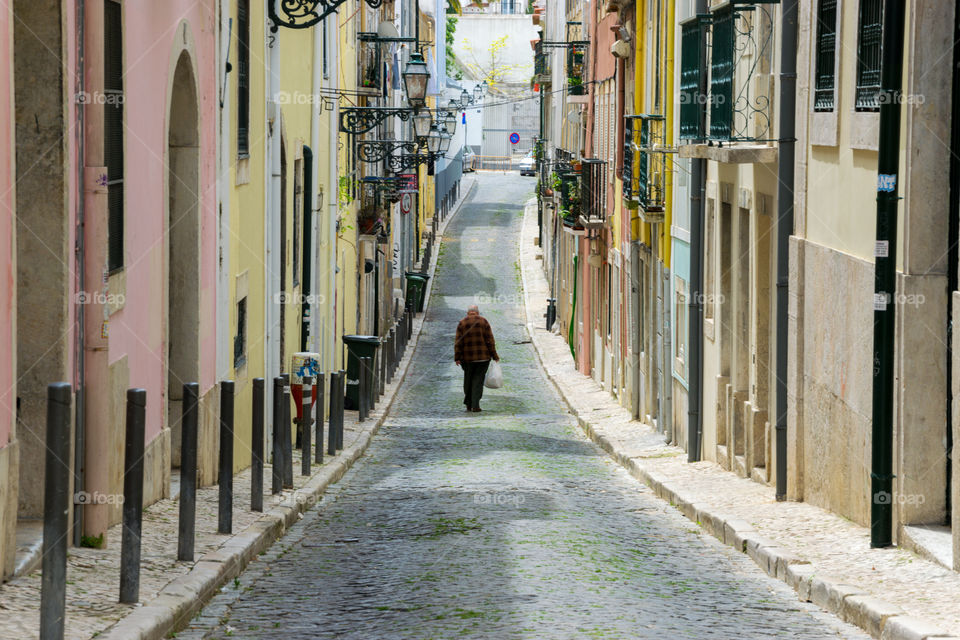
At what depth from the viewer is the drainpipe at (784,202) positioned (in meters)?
11.1

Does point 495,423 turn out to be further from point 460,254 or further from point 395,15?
point 460,254

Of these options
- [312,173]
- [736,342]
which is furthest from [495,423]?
[736,342]

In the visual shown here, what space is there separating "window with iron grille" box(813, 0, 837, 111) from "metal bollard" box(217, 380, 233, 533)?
476 cm

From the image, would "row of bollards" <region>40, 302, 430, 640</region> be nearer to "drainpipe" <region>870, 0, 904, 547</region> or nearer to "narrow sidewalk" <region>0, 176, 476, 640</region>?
"narrow sidewalk" <region>0, 176, 476, 640</region>

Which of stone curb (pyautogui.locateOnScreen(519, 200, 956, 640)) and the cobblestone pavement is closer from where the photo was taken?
stone curb (pyautogui.locateOnScreen(519, 200, 956, 640))

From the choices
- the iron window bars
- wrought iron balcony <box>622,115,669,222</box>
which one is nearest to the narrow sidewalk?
wrought iron balcony <box>622,115,669,222</box>

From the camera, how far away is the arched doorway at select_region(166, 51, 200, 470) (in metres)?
11.0

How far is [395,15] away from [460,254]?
20281 millimetres

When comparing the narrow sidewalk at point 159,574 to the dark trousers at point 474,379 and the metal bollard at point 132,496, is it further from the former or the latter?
the dark trousers at point 474,379

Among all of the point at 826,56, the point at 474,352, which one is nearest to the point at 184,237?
the point at 826,56

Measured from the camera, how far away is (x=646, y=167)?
20.0 metres

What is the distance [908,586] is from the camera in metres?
7.14

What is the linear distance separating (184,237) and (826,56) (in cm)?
515

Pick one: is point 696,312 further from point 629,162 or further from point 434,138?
point 434,138
